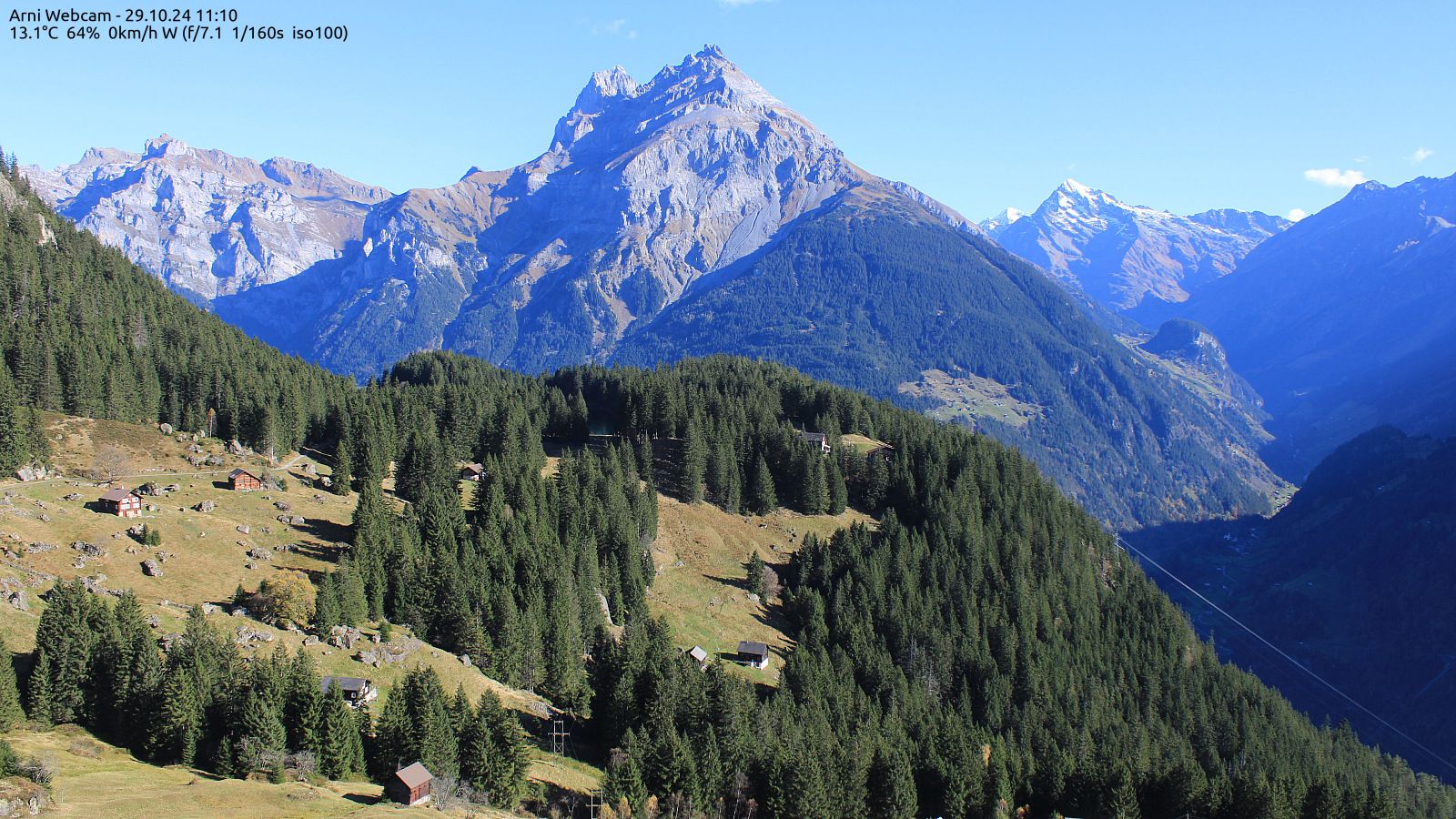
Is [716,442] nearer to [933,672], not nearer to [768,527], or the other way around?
[768,527]

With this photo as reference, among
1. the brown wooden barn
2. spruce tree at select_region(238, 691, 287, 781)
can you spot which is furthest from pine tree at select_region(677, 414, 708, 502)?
spruce tree at select_region(238, 691, 287, 781)

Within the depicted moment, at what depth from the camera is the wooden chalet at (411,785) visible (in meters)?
68.5

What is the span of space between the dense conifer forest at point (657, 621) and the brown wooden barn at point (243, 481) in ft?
35.1

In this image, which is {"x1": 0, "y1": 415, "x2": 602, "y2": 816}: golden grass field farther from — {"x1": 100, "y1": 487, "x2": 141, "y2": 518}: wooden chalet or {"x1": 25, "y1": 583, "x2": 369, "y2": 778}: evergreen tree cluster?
{"x1": 25, "y1": 583, "x2": 369, "y2": 778}: evergreen tree cluster

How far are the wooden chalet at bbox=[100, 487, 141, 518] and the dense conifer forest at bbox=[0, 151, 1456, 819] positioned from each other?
19.9m

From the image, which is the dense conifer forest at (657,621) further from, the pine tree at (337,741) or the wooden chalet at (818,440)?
the wooden chalet at (818,440)

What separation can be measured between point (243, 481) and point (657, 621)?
53.3m

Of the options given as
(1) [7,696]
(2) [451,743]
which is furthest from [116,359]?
(2) [451,743]

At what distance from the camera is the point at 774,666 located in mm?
120812

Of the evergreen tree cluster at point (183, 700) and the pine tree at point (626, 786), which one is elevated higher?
the evergreen tree cluster at point (183, 700)

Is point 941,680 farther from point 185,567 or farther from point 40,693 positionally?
point 40,693

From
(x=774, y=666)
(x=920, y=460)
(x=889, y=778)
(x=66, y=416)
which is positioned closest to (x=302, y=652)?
(x=889, y=778)

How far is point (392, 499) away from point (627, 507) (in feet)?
105

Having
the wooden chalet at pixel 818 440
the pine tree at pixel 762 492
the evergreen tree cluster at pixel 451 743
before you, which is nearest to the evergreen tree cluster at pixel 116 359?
the evergreen tree cluster at pixel 451 743
